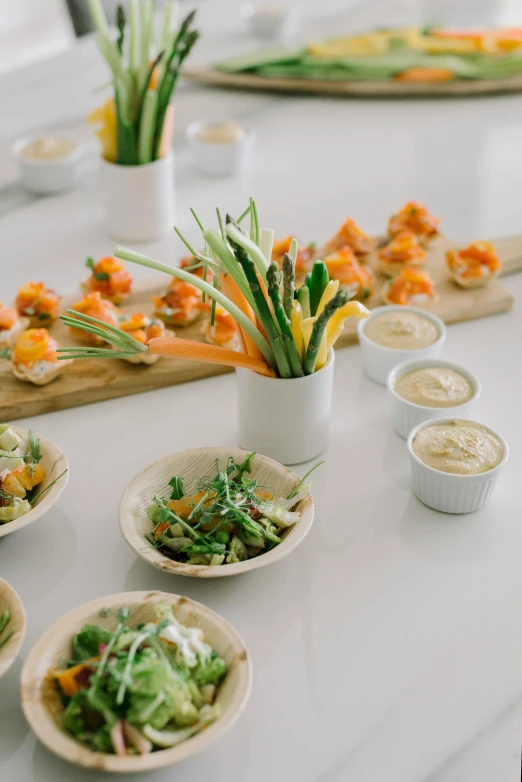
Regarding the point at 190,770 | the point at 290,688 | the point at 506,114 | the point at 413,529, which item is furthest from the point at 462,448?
the point at 506,114

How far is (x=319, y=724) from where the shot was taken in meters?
1.12

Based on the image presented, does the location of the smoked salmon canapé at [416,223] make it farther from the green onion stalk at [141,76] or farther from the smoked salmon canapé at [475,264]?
the green onion stalk at [141,76]

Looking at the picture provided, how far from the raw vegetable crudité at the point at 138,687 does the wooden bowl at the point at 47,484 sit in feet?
0.73

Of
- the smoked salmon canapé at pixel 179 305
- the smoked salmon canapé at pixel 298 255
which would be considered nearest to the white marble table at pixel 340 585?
the smoked salmon canapé at pixel 179 305

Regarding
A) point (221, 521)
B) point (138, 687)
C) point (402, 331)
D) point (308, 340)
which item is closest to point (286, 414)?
point (308, 340)

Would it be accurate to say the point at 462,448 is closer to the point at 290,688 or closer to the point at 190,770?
the point at 290,688

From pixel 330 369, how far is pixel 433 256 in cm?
73

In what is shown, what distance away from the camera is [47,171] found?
2348 mm

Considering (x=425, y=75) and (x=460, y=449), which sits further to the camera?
(x=425, y=75)

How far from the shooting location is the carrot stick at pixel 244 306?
4.70 feet

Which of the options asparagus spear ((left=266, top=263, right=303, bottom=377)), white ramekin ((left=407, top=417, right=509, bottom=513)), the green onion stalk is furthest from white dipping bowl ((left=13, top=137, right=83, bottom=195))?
white ramekin ((left=407, top=417, right=509, bottom=513))

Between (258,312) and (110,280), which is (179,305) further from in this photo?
(258,312)

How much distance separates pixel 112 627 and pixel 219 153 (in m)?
1.64

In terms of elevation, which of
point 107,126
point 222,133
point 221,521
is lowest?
point 221,521
